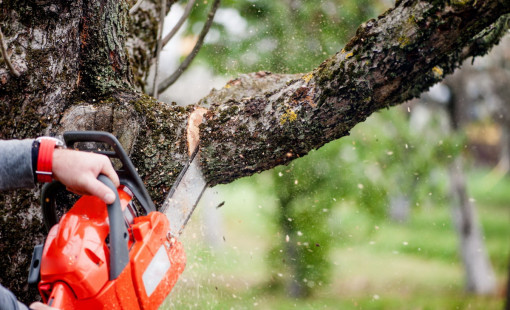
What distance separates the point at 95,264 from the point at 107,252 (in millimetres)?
52

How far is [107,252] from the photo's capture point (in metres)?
1.25

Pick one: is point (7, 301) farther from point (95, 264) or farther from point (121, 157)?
point (121, 157)

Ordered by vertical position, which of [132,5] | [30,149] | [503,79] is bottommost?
[30,149]

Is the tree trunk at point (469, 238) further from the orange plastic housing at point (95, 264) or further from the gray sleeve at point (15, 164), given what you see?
the gray sleeve at point (15, 164)

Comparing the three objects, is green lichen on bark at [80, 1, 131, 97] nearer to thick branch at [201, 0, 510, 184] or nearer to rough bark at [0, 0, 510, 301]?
rough bark at [0, 0, 510, 301]

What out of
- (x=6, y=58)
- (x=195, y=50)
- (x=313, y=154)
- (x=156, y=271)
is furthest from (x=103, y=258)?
(x=313, y=154)

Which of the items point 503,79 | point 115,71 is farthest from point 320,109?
point 503,79

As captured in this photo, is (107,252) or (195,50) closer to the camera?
(107,252)

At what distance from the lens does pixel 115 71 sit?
175 cm

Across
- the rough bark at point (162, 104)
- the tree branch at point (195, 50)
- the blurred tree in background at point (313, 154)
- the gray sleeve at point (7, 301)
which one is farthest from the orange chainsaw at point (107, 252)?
the blurred tree in background at point (313, 154)

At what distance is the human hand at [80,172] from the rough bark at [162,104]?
0.40 metres

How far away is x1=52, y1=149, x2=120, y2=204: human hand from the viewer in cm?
117

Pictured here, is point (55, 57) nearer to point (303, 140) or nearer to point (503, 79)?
point (303, 140)

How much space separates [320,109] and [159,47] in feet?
3.48
